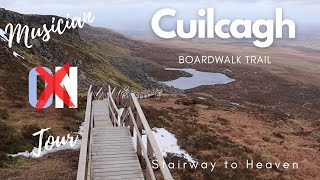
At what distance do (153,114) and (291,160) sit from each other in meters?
10.2

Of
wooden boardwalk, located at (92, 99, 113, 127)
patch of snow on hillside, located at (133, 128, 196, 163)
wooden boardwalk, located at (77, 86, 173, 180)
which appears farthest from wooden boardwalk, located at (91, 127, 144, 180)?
patch of snow on hillside, located at (133, 128, 196, 163)

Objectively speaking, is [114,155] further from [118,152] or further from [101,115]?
[101,115]

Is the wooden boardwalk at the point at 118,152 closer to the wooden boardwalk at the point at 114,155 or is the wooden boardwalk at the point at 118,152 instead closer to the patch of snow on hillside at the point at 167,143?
the wooden boardwalk at the point at 114,155

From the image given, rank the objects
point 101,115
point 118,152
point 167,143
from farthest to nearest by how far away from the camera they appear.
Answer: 1. point 167,143
2. point 101,115
3. point 118,152

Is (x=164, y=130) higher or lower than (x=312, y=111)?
higher

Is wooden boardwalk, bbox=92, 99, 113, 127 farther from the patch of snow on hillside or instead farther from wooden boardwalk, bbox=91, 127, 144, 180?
wooden boardwalk, bbox=91, 127, 144, 180

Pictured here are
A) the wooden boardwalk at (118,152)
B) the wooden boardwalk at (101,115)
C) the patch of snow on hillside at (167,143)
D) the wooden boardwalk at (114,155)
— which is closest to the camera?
the wooden boardwalk at (118,152)

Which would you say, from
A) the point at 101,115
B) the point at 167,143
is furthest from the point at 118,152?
the point at 167,143

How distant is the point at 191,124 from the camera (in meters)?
27.5

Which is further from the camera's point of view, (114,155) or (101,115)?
(101,115)

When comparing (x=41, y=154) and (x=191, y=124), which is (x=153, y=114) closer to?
(x=191, y=124)

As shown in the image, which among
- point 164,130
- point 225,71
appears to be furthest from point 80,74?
point 225,71

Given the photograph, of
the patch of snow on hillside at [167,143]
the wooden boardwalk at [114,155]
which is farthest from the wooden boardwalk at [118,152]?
the patch of snow on hillside at [167,143]

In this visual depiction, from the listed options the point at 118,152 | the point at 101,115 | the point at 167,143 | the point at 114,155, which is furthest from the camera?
the point at 167,143
